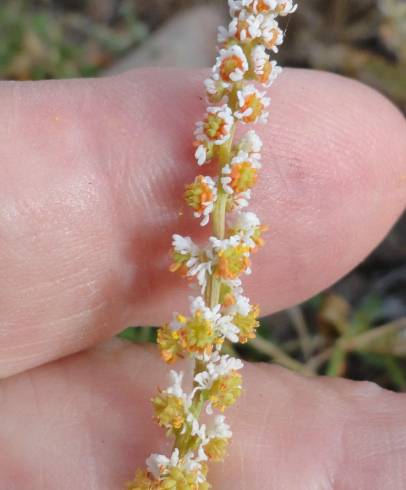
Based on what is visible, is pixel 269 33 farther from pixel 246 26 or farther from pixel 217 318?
pixel 217 318

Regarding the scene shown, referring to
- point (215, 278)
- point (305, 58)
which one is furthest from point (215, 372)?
point (305, 58)

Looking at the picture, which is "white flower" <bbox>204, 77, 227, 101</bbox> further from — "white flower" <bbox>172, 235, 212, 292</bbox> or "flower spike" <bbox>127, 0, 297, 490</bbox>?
"white flower" <bbox>172, 235, 212, 292</bbox>

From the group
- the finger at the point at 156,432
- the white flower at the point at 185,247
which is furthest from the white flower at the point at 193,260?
the finger at the point at 156,432

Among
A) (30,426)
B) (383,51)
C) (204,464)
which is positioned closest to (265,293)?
(204,464)

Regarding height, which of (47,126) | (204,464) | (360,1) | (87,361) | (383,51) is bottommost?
(204,464)

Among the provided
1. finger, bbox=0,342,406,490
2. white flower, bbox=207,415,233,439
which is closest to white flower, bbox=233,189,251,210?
white flower, bbox=207,415,233,439

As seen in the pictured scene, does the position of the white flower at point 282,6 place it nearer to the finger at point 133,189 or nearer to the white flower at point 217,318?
the finger at point 133,189

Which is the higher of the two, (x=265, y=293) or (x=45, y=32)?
(x=45, y=32)

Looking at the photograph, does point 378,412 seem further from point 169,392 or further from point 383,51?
point 383,51
